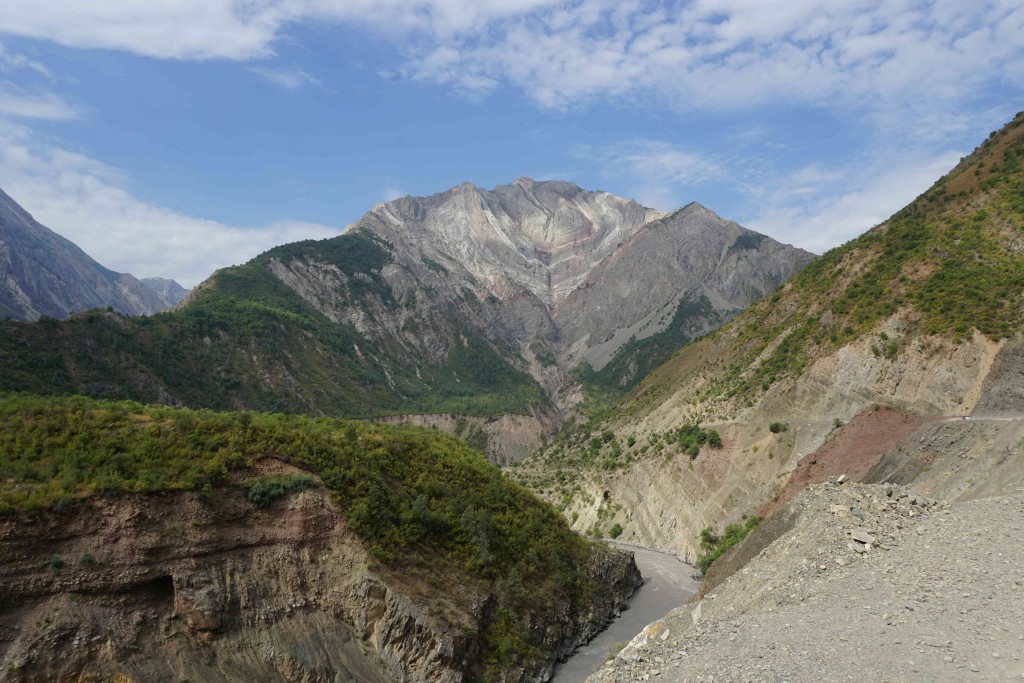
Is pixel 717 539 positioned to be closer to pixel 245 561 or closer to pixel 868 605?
pixel 868 605

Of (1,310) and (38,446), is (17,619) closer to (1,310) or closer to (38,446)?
(38,446)

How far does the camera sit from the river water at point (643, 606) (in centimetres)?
3788

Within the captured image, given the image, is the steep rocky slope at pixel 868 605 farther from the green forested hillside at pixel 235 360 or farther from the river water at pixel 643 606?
the green forested hillside at pixel 235 360

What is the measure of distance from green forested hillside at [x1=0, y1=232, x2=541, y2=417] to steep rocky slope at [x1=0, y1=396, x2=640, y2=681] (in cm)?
5184

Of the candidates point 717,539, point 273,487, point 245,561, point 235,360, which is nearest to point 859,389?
point 717,539

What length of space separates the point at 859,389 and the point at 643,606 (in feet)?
90.0

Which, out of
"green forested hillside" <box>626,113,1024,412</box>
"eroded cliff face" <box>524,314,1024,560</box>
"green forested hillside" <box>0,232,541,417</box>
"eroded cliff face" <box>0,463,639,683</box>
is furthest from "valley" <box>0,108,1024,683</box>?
"green forested hillside" <box>0,232,541,417</box>

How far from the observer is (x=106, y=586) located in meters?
26.2

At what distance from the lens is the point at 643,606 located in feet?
164

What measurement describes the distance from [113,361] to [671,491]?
84126mm

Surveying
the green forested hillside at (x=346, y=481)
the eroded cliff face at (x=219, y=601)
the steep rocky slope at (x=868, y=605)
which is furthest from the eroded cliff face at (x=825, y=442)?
the eroded cliff face at (x=219, y=601)

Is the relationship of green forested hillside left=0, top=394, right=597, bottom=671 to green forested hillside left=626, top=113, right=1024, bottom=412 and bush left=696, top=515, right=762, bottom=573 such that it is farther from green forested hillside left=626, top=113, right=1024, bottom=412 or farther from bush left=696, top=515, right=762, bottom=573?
Answer: green forested hillside left=626, top=113, right=1024, bottom=412

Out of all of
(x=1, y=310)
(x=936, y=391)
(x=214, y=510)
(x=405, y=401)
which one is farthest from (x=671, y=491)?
(x=1, y=310)

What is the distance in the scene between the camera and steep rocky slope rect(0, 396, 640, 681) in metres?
25.4
